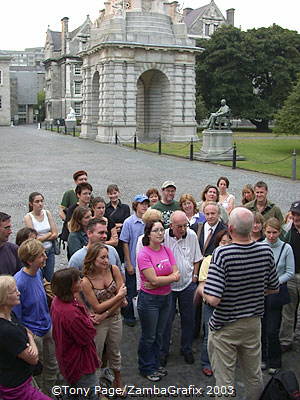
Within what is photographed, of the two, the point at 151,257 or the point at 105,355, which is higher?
the point at 151,257

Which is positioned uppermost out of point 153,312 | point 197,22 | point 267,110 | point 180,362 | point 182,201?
point 197,22

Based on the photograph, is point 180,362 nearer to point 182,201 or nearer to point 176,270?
point 176,270

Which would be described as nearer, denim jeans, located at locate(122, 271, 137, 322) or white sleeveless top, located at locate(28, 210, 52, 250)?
denim jeans, located at locate(122, 271, 137, 322)

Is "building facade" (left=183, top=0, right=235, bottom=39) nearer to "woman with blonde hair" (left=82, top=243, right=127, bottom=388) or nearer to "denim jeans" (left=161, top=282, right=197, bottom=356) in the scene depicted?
"denim jeans" (left=161, top=282, right=197, bottom=356)

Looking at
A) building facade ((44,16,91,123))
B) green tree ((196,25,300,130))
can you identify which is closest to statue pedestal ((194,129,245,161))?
green tree ((196,25,300,130))

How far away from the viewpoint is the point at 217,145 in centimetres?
2655

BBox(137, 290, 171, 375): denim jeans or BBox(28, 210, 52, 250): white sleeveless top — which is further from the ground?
BBox(28, 210, 52, 250): white sleeveless top

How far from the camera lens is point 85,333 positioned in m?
4.22

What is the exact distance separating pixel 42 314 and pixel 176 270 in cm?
146

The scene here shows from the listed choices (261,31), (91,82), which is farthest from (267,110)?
(91,82)

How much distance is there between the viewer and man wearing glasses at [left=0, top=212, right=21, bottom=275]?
212 inches

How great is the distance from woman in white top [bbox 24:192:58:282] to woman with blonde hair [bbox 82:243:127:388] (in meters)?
2.19

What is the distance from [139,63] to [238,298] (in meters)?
36.7

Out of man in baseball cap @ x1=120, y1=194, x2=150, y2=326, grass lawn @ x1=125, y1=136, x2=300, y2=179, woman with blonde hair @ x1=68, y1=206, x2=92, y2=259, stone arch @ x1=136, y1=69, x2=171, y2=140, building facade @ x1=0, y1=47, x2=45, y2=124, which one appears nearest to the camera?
woman with blonde hair @ x1=68, y1=206, x2=92, y2=259
